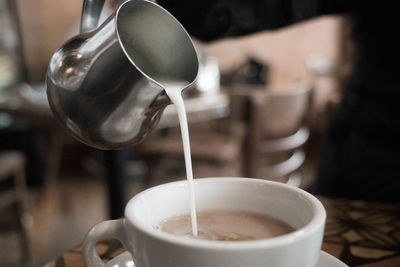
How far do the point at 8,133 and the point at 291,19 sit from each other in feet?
7.39

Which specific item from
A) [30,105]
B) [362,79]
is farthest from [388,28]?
[30,105]

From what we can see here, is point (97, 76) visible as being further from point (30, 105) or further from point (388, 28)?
point (30, 105)

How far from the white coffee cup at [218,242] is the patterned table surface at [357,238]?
3.9 inches

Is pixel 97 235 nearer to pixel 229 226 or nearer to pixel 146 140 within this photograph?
pixel 229 226

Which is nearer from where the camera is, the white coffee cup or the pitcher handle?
the white coffee cup

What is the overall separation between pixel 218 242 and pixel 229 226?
109 millimetres

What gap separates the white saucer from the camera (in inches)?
15.1

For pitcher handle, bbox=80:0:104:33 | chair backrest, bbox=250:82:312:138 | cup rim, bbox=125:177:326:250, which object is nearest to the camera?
cup rim, bbox=125:177:326:250

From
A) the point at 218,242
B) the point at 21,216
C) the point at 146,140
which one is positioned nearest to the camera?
the point at 218,242

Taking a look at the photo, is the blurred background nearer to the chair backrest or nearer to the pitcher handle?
the chair backrest

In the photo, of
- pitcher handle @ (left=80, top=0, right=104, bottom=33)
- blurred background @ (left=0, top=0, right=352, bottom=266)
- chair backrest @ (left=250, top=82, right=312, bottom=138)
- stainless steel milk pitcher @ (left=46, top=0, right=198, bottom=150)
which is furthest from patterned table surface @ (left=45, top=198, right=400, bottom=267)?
chair backrest @ (left=250, top=82, right=312, bottom=138)

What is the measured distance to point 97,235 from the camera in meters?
0.36

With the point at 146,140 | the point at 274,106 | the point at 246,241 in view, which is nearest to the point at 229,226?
the point at 246,241

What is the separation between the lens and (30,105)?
159 centimetres
